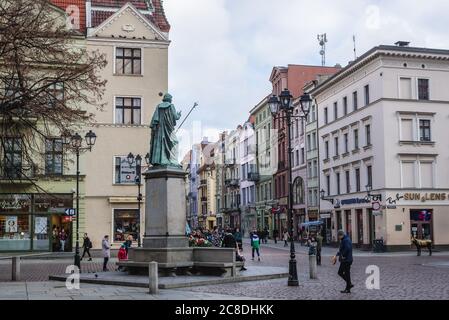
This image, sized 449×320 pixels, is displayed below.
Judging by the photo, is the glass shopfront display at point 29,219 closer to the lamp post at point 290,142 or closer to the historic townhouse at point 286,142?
the lamp post at point 290,142

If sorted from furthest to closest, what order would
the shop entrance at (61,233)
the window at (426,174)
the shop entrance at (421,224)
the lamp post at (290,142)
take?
1. the window at (426,174)
2. the shop entrance at (421,224)
3. the shop entrance at (61,233)
4. the lamp post at (290,142)

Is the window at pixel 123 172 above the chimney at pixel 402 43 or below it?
below

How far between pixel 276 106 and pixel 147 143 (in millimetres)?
21592

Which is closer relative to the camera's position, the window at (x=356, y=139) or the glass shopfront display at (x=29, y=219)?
the glass shopfront display at (x=29, y=219)

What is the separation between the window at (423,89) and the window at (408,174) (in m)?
5.32

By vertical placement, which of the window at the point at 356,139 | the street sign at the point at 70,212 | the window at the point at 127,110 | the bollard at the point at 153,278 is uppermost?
the window at the point at 127,110

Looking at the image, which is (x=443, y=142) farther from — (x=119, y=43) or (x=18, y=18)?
(x=18, y=18)

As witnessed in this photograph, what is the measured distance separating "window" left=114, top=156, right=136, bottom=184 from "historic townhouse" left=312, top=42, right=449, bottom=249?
17546mm

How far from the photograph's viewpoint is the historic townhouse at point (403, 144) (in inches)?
1858

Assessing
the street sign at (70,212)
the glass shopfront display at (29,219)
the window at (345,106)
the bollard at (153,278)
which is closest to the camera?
the bollard at (153,278)

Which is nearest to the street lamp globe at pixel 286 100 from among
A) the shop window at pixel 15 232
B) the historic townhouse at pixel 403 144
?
the shop window at pixel 15 232

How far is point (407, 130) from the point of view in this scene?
48219 mm

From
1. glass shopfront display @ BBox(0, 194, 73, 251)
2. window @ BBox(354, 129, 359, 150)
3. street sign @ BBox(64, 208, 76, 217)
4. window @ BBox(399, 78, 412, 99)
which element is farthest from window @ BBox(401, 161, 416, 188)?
glass shopfront display @ BBox(0, 194, 73, 251)

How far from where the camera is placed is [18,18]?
2100 cm
